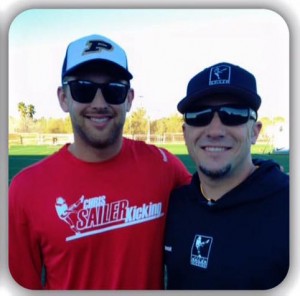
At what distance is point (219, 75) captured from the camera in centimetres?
149

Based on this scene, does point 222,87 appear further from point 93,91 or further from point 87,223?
point 87,223

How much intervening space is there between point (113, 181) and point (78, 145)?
199 millimetres

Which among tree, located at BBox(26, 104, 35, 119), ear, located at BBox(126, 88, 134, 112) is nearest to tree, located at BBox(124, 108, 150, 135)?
ear, located at BBox(126, 88, 134, 112)

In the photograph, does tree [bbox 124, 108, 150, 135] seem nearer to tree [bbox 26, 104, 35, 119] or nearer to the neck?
the neck

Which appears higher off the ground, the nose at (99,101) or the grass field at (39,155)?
the nose at (99,101)

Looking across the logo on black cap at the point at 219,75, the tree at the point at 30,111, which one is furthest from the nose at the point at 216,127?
the tree at the point at 30,111

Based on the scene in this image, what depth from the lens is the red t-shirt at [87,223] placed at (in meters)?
1.52

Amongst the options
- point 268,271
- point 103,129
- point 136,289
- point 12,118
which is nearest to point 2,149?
point 12,118

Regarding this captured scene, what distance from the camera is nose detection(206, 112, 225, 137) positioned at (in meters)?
1.48

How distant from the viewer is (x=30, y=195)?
1.54 meters

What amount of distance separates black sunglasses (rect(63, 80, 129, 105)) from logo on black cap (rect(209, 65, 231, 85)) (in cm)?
35

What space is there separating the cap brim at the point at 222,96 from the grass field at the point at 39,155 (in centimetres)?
17

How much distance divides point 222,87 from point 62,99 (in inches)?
24.5

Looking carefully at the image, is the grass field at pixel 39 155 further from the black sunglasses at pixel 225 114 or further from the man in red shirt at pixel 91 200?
the black sunglasses at pixel 225 114
